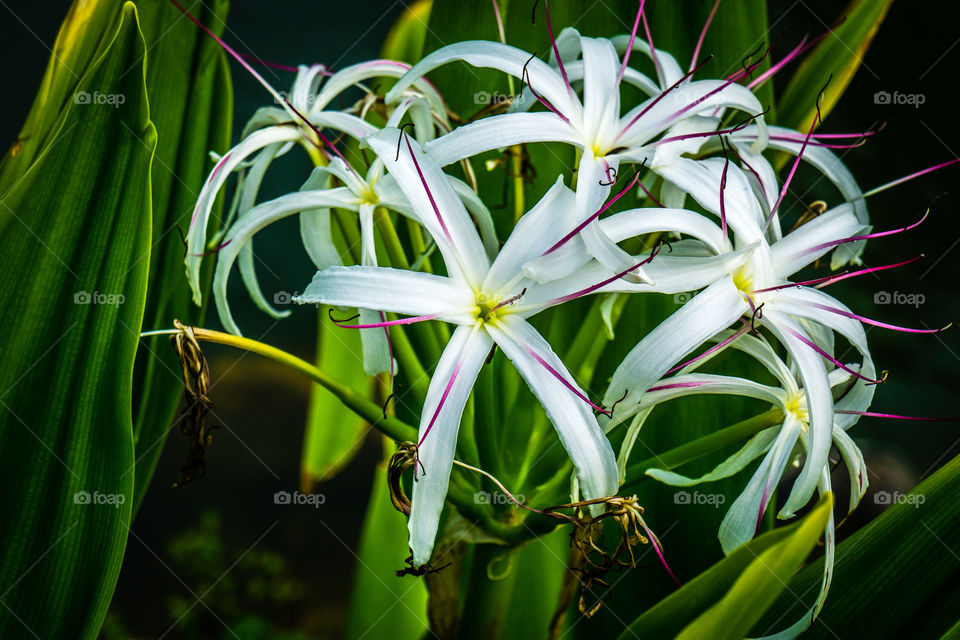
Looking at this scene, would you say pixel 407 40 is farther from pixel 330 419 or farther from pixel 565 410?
pixel 565 410

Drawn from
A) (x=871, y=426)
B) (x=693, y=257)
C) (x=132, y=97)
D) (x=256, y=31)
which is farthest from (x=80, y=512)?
(x=871, y=426)

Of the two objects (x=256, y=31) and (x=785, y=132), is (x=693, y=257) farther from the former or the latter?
(x=256, y=31)

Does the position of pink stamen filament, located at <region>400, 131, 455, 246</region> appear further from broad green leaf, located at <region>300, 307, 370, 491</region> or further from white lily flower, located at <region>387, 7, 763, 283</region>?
broad green leaf, located at <region>300, 307, 370, 491</region>

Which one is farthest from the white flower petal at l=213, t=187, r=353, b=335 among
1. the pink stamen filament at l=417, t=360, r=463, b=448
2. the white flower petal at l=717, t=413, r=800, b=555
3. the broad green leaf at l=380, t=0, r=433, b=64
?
the broad green leaf at l=380, t=0, r=433, b=64

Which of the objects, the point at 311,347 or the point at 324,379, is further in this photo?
the point at 311,347

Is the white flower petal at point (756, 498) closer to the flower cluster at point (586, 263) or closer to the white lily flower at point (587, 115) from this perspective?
the flower cluster at point (586, 263)

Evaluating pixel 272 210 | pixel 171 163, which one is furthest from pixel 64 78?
pixel 272 210
